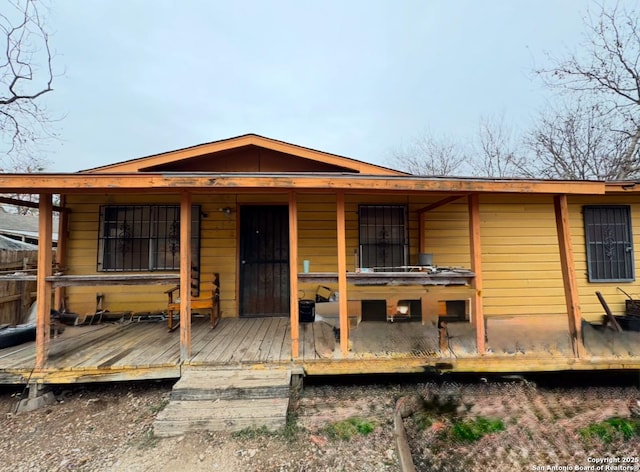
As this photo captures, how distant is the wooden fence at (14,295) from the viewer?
188 inches

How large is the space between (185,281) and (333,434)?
2108 mm

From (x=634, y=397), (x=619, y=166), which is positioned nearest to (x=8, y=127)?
(x=634, y=397)

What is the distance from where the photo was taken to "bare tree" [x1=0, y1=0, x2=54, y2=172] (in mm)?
8781

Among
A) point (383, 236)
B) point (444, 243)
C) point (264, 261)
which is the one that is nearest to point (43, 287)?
point (264, 261)

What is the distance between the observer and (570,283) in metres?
3.37

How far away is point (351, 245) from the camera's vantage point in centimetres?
490

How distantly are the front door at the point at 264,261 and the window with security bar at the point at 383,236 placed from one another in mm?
1367

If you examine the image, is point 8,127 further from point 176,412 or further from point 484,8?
point 484,8

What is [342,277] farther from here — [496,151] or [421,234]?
[496,151]

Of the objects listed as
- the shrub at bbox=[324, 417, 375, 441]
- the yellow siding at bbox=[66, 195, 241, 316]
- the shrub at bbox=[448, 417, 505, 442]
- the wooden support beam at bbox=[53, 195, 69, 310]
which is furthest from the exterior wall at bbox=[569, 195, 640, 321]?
the wooden support beam at bbox=[53, 195, 69, 310]

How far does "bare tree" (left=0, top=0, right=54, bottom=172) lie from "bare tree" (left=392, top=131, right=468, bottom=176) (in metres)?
17.1

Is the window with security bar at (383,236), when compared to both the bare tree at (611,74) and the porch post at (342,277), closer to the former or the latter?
the porch post at (342,277)

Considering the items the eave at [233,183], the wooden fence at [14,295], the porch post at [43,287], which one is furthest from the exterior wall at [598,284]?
the wooden fence at [14,295]

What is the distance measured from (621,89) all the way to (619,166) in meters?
2.44
